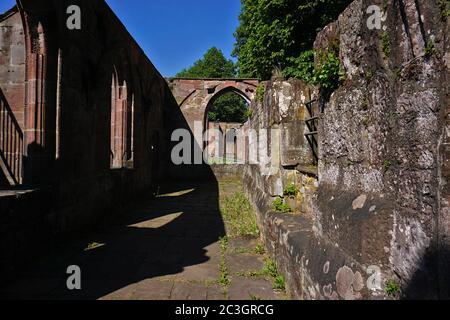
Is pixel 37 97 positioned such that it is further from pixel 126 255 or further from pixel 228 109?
pixel 228 109

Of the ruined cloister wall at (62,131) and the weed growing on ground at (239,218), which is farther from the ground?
the ruined cloister wall at (62,131)

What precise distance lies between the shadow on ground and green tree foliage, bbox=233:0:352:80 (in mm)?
7700

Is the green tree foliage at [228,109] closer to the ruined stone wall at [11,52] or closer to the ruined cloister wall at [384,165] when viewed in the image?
the ruined stone wall at [11,52]

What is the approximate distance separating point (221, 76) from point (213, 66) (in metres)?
2.18

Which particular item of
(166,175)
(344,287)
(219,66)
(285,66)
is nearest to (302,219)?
(344,287)

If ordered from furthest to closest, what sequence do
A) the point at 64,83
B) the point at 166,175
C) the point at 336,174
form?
the point at 166,175, the point at 64,83, the point at 336,174

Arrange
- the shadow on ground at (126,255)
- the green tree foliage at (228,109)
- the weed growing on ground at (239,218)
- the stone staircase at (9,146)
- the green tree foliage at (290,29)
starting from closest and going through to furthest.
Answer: the shadow on ground at (126,255)
the weed growing on ground at (239,218)
the stone staircase at (9,146)
the green tree foliage at (290,29)
the green tree foliage at (228,109)

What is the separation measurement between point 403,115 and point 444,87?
23 cm

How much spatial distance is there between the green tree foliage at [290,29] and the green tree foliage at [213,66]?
2699cm

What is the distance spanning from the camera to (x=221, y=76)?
39.2 metres

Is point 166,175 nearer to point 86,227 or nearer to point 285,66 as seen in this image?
point 285,66

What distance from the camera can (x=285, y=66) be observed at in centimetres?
1240

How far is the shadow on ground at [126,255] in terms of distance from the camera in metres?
2.99

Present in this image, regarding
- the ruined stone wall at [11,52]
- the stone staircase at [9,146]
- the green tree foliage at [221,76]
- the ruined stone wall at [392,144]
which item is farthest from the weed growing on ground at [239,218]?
the green tree foliage at [221,76]
